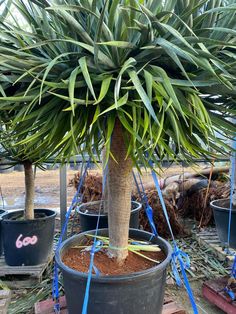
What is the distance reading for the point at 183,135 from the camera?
1.05 m

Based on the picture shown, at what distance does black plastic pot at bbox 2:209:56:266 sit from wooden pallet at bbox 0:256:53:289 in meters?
0.07

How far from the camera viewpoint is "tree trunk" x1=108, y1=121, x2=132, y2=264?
1277mm

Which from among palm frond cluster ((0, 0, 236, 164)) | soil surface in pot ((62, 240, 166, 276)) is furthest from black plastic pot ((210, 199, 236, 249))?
palm frond cluster ((0, 0, 236, 164))

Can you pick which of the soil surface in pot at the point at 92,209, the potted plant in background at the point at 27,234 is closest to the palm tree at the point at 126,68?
the potted plant in background at the point at 27,234

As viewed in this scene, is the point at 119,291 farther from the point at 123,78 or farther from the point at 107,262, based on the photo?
the point at 123,78

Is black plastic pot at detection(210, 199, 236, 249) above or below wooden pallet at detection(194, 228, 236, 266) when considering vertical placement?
above

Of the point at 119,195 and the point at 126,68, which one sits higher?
the point at 126,68

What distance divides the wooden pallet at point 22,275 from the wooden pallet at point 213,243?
1.45m

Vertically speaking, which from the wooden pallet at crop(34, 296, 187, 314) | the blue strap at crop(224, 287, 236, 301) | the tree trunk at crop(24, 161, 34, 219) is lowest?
the blue strap at crop(224, 287, 236, 301)

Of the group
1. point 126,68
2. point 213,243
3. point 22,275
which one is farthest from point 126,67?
point 213,243

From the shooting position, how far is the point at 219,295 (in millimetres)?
1922

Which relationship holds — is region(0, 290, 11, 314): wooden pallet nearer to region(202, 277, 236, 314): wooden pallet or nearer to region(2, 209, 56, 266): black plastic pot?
region(2, 209, 56, 266): black plastic pot

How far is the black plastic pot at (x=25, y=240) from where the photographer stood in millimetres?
2346

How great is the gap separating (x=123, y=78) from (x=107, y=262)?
0.81m
